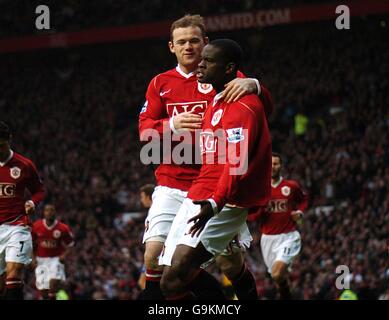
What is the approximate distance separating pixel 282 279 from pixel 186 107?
5504 millimetres

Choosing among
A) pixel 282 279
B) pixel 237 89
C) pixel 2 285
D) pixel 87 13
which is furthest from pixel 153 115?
pixel 87 13

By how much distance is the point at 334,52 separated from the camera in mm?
24094

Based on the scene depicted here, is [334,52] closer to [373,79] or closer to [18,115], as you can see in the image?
[373,79]

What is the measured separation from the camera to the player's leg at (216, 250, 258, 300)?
6.87 meters

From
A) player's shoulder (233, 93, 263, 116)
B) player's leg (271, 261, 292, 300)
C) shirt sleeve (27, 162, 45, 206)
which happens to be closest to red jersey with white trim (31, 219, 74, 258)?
player's leg (271, 261, 292, 300)

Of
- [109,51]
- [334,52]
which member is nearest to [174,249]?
[334,52]

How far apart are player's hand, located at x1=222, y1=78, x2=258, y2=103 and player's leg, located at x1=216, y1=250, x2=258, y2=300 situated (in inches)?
58.4

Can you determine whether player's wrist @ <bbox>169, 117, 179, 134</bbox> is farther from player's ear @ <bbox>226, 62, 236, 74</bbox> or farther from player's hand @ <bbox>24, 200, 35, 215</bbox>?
player's hand @ <bbox>24, 200, 35, 215</bbox>

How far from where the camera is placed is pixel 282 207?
12219 mm

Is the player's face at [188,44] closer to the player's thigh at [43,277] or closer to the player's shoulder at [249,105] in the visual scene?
the player's shoulder at [249,105]

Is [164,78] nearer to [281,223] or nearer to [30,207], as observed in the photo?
[30,207]

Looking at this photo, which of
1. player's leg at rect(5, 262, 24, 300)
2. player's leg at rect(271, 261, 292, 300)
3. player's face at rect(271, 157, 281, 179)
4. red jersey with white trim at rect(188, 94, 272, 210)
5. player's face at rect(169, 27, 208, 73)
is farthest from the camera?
player's leg at rect(271, 261, 292, 300)

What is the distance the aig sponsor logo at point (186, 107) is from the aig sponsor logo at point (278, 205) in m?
5.45

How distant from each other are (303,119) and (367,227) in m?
6.14
